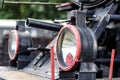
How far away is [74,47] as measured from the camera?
14.6 feet

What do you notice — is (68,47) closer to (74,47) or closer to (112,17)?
(74,47)

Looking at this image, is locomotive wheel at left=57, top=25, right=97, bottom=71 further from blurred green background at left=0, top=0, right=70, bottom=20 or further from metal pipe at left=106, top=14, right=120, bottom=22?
blurred green background at left=0, top=0, right=70, bottom=20

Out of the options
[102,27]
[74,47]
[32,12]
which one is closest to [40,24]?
[102,27]

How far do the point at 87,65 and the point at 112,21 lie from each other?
1077 mm

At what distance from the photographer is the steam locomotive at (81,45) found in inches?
167

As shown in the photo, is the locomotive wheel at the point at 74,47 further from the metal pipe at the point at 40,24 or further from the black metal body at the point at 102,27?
the metal pipe at the point at 40,24

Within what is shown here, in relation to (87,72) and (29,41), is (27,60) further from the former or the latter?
(87,72)

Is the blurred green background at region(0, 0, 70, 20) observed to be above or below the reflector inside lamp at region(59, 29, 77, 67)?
below

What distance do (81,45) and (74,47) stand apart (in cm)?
26

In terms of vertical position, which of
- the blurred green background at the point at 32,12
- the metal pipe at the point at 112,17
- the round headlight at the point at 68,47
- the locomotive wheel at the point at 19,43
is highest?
the metal pipe at the point at 112,17

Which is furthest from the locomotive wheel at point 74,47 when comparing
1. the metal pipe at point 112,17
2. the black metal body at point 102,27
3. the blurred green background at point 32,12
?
the blurred green background at point 32,12

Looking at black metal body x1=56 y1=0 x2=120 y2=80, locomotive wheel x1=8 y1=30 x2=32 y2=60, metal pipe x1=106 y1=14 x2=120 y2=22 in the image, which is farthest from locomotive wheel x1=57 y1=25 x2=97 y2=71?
locomotive wheel x1=8 y1=30 x2=32 y2=60

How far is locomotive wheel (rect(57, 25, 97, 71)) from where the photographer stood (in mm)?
4203

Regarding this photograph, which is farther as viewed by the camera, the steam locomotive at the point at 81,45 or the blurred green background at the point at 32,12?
the blurred green background at the point at 32,12
